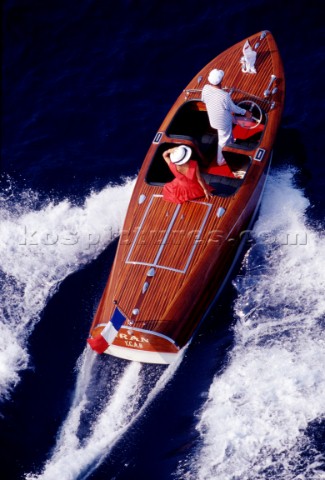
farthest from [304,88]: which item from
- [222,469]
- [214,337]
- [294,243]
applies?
[222,469]

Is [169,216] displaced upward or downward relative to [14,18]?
downward

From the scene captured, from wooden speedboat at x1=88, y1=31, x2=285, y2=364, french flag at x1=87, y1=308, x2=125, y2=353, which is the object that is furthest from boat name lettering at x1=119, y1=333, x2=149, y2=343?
french flag at x1=87, y1=308, x2=125, y2=353

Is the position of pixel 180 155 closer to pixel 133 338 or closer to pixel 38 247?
pixel 133 338

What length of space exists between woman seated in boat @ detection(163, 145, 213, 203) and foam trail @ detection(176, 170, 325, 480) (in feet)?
5.90

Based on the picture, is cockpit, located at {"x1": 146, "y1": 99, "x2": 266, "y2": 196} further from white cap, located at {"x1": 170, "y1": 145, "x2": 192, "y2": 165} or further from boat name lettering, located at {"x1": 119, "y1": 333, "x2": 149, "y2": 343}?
boat name lettering, located at {"x1": 119, "y1": 333, "x2": 149, "y2": 343}

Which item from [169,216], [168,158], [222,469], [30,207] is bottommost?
[222,469]

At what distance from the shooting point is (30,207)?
51.2 feet

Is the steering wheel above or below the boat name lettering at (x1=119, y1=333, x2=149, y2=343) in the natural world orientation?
above

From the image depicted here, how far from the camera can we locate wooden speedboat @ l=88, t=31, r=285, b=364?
12.2 metres

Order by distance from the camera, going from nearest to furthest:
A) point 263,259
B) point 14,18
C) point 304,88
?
point 263,259 < point 304,88 < point 14,18

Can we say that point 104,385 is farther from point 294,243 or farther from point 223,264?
point 294,243

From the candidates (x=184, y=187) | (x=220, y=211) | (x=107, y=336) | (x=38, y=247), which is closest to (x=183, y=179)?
(x=184, y=187)

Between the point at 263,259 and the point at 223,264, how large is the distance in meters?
1.18

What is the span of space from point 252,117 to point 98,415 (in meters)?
6.62
